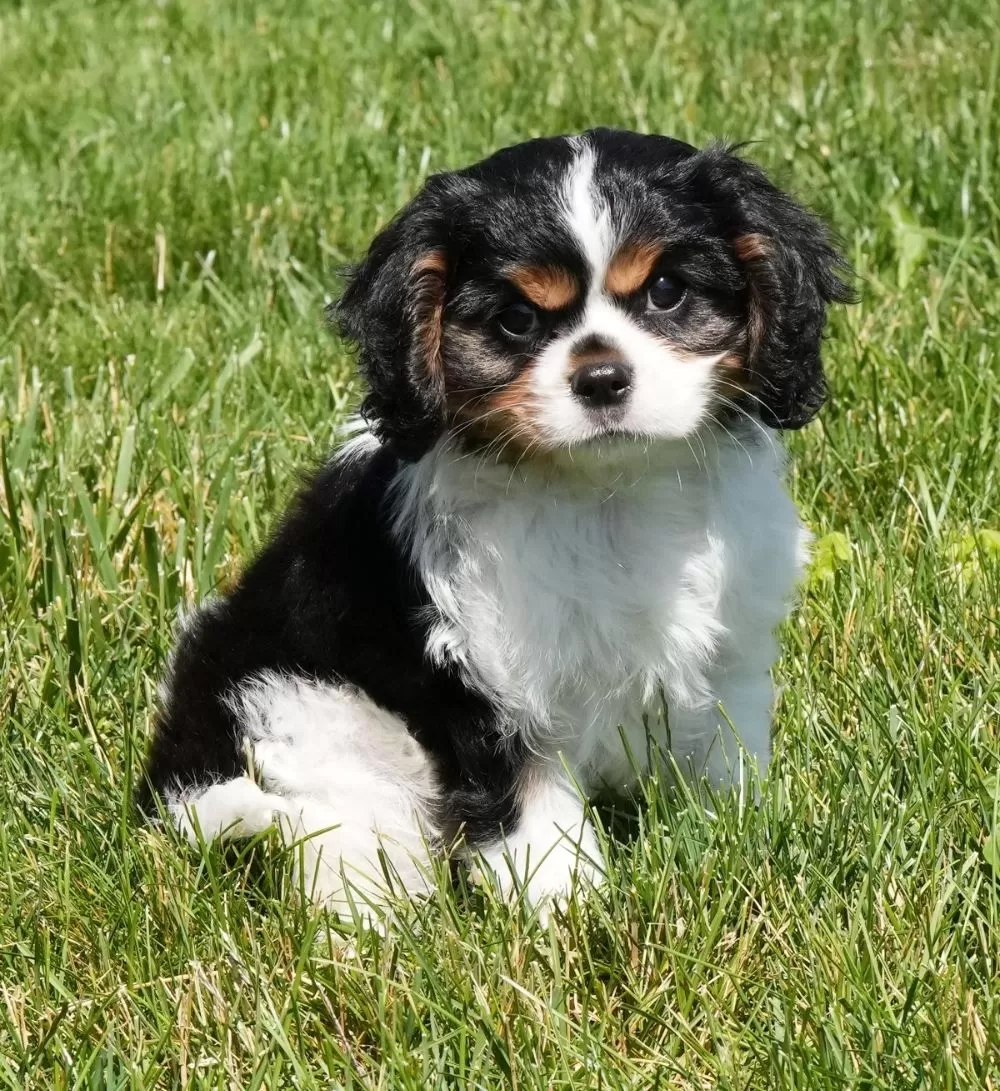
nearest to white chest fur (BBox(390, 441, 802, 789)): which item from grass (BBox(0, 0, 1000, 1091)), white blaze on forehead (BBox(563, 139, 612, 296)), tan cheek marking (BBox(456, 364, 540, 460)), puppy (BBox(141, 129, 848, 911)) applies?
puppy (BBox(141, 129, 848, 911))

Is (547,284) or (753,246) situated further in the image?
(753,246)

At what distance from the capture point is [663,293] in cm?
321

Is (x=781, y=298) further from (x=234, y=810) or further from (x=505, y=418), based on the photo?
(x=234, y=810)

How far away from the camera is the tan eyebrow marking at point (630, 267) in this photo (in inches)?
123

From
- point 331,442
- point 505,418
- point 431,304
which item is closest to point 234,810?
point 505,418

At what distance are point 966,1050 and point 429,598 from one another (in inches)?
54.1

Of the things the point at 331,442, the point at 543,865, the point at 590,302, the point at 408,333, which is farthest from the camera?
the point at 331,442

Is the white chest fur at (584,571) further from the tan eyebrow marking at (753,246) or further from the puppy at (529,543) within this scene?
the tan eyebrow marking at (753,246)

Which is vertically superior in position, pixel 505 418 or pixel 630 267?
pixel 630 267

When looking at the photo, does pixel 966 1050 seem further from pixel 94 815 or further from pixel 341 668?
pixel 94 815

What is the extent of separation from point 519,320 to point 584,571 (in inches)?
21.6

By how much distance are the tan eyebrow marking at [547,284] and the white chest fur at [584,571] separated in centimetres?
38

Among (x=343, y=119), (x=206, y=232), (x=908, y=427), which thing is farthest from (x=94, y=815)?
(x=343, y=119)

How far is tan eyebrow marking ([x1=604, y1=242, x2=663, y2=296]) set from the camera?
313cm
